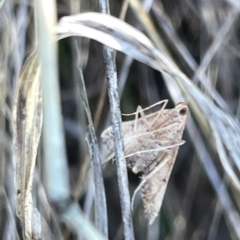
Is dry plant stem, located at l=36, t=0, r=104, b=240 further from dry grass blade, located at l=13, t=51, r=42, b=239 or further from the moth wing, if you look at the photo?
the moth wing

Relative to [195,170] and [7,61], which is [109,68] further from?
[195,170]

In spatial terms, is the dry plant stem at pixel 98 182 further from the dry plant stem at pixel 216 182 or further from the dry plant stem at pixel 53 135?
the dry plant stem at pixel 216 182

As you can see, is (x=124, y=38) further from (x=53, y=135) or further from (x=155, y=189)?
(x=155, y=189)

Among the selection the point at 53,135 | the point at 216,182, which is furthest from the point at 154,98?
the point at 53,135

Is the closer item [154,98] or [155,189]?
[155,189]

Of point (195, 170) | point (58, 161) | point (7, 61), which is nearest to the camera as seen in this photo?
point (58, 161)

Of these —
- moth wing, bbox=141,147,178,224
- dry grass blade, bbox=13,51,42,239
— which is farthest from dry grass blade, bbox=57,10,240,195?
moth wing, bbox=141,147,178,224

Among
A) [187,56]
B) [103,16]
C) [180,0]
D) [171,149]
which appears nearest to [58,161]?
[103,16]
